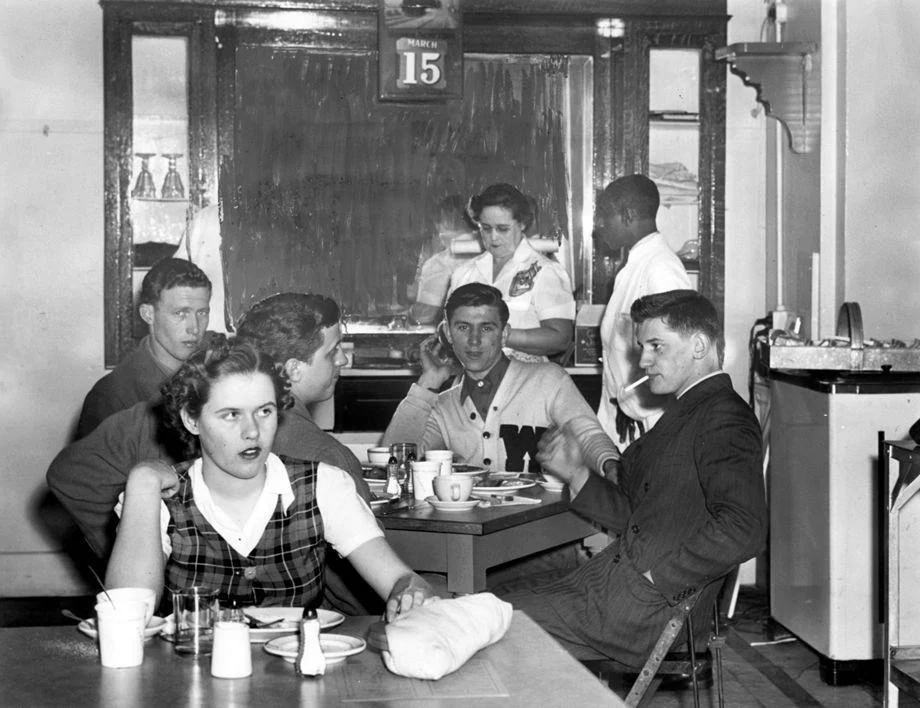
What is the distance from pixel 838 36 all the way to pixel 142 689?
4.37 metres

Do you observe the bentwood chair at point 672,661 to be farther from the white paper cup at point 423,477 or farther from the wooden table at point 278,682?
the white paper cup at point 423,477

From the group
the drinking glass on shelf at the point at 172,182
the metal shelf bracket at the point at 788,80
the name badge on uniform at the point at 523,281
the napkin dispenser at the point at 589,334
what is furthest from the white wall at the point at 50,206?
the metal shelf bracket at the point at 788,80

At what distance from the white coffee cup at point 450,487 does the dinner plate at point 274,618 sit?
1.35 m

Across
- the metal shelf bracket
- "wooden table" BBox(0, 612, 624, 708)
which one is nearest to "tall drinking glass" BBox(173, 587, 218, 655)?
"wooden table" BBox(0, 612, 624, 708)

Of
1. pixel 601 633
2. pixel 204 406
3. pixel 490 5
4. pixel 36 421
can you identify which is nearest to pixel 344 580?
pixel 601 633

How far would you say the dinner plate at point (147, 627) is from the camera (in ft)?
7.39

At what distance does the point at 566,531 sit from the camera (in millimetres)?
3992

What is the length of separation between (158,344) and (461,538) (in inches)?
61.2

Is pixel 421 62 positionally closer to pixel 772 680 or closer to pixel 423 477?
pixel 423 477

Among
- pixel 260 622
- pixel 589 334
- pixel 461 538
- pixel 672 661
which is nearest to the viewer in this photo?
pixel 260 622

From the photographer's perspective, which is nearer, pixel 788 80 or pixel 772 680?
pixel 772 680

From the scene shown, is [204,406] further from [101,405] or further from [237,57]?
[237,57]

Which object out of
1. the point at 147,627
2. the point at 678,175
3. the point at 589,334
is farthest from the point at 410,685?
the point at 678,175

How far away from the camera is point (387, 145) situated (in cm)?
585
